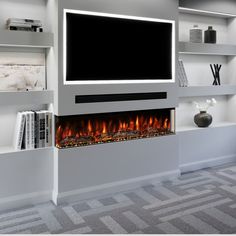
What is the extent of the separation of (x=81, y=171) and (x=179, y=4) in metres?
2.35

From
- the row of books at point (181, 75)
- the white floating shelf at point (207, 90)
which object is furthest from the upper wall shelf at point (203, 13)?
the white floating shelf at point (207, 90)

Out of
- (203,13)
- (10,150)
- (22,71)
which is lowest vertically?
(10,150)

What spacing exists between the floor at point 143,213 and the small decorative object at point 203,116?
0.95 meters

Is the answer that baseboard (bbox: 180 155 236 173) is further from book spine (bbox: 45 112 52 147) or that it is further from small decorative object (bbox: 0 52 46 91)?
small decorative object (bbox: 0 52 46 91)

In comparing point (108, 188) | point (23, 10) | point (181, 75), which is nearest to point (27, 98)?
point (23, 10)

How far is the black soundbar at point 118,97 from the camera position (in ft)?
10.9

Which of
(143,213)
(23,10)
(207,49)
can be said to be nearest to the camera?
(143,213)

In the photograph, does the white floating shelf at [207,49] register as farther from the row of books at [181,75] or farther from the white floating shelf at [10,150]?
the white floating shelf at [10,150]

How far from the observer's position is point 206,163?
447 centimetres

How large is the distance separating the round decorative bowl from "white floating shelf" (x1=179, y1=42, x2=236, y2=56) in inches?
32.1

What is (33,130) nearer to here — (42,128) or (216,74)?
(42,128)

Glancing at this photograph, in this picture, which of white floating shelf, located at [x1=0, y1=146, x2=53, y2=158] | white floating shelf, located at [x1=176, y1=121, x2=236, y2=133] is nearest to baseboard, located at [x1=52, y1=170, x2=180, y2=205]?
white floating shelf, located at [x1=0, y1=146, x2=53, y2=158]

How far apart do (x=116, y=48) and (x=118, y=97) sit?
1.71ft

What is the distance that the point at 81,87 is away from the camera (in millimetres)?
3287
